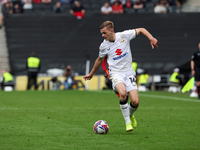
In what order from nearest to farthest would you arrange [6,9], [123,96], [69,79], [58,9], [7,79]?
1. [123,96]
2. [7,79]
3. [69,79]
4. [58,9]
5. [6,9]

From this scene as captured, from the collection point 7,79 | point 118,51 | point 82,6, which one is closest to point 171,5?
point 82,6

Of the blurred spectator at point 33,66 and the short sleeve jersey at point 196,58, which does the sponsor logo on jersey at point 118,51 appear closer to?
the short sleeve jersey at point 196,58

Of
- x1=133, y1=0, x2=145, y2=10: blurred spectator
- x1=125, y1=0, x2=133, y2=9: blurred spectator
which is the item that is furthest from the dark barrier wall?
x1=125, y1=0, x2=133, y2=9: blurred spectator

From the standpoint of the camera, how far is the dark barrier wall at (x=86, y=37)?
28.0 meters

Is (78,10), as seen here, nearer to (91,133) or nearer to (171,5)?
(171,5)

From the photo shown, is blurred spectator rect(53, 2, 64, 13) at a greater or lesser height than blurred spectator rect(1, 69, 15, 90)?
greater

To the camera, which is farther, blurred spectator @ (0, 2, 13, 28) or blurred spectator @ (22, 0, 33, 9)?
blurred spectator @ (22, 0, 33, 9)

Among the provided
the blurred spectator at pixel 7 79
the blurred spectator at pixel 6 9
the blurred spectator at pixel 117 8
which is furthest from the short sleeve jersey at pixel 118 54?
the blurred spectator at pixel 6 9

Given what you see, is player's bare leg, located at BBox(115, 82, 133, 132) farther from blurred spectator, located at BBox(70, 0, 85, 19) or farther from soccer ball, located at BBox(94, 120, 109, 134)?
blurred spectator, located at BBox(70, 0, 85, 19)

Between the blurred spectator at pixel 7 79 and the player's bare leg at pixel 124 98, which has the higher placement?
the player's bare leg at pixel 124 98

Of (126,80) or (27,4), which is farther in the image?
(27,4)

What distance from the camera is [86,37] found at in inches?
1125

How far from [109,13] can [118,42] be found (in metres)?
20.9

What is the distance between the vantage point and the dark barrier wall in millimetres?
28031
